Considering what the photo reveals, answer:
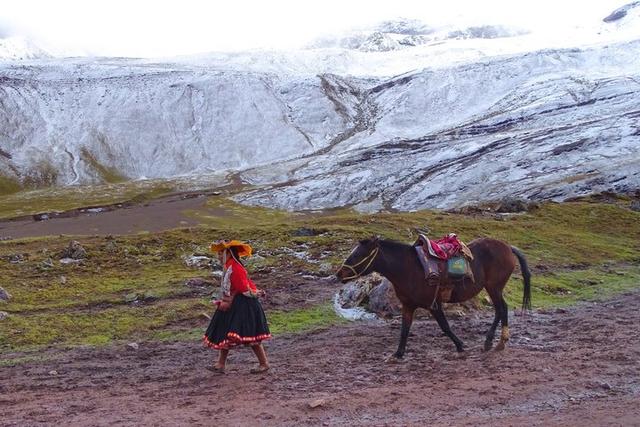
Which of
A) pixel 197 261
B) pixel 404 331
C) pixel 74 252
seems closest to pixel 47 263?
pixel 74 252

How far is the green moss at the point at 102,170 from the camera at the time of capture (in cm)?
14012

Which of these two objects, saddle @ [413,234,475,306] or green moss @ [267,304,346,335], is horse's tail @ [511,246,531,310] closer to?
saddle @ [413,234,475,306]

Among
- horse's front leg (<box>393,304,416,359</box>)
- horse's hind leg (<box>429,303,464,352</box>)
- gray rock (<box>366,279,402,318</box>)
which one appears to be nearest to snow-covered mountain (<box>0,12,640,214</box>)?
gray rock (<box>366,279,402,318</box>)

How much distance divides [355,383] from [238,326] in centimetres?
242

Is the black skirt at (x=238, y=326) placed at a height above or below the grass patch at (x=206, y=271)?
above

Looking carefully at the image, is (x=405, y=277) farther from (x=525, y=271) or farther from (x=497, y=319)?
(x=525, y=271)

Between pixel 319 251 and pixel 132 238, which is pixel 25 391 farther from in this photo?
pixel 132 238

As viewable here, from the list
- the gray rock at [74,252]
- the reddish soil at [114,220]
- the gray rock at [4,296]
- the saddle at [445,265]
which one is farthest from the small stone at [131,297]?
the reddish soil at [114,220]

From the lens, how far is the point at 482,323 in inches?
594

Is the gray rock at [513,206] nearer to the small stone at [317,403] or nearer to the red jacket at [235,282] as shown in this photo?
the red jacket at [235,282]

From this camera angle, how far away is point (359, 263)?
12328mm

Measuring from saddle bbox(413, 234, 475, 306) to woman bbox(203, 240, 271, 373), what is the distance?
11.5 feet

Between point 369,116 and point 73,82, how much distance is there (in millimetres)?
83023

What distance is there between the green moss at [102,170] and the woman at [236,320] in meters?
135
